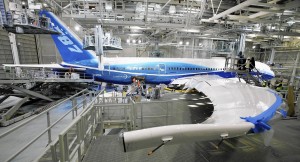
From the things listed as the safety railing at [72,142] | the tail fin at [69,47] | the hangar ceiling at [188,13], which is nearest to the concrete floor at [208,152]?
the safety railing at [72,142]

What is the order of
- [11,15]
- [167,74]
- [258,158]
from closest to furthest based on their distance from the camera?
[258,158] → [11,15] → [167,74]

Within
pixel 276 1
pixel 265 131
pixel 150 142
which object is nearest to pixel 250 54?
pixel 276 1

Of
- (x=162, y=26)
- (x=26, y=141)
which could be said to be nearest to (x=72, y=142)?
(x=26, y=141)

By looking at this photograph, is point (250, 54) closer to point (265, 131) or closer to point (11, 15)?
point (265, 131)

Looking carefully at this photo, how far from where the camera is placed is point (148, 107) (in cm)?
879

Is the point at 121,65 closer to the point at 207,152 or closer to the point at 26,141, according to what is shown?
the point at 26,141

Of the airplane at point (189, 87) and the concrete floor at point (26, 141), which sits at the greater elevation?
the airplane at point (189, 87)

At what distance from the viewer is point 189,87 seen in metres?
10.0

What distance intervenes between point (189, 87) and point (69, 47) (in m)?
10.7

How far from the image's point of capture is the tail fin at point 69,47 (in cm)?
1198

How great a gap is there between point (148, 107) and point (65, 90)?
10.6m

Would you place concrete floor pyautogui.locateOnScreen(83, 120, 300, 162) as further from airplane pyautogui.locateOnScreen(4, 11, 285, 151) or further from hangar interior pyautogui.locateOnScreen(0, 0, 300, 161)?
airplane pyautogui.locateOnScreen(4, 11, 285, 151)

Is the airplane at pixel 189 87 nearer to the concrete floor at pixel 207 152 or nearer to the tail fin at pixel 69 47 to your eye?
the tail fin at pixel 69 47

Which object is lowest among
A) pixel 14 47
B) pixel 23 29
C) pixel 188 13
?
pixel 14 47
